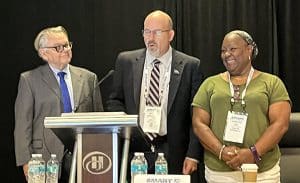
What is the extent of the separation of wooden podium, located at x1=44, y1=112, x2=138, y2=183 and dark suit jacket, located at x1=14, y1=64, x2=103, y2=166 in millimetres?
986

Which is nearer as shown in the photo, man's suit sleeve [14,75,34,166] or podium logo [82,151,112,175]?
podium logo [82,151,112,175]

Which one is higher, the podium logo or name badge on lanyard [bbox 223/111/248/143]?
the podium logo

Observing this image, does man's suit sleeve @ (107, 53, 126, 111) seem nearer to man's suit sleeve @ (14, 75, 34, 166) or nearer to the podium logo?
man's suit sleeve @ (14, 75, 34, 166)

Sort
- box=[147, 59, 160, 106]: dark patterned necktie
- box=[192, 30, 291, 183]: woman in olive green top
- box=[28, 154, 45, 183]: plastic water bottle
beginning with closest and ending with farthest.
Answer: box=[28, 154, 45, 183]: plastic water bottle → box=[192, 30, 291, 183]: woman in olive green top → box=[147, 59, 160, 106]: dark patterned necktie

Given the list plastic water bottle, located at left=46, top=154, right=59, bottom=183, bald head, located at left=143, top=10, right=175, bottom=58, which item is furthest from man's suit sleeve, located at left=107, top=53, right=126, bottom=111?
plastic water bottle, located at left=46, top=154, right=59, bottom=183

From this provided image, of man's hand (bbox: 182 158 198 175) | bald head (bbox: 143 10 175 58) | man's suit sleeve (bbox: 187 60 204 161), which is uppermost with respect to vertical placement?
bald head (bbox: 143 10 175 58)

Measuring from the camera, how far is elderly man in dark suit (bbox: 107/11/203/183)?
3.33m

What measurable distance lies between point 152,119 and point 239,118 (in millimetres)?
523

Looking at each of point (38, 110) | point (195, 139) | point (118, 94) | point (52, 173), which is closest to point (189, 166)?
point (195, 139)

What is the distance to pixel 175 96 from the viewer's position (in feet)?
11.1

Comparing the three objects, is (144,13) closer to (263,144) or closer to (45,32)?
(45,32)

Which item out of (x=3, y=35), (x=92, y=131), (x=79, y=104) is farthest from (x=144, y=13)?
(x=92, y=131)

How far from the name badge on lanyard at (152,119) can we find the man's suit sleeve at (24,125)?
701 mm

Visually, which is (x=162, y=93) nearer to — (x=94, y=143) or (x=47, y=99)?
(x=47, y=99)
